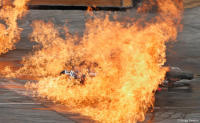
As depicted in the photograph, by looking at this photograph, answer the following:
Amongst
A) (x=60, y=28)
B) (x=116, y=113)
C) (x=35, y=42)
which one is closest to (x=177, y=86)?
(x=116, y=113)

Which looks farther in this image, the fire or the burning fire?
the fire

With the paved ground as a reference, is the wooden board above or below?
above

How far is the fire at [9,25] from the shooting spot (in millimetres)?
21859

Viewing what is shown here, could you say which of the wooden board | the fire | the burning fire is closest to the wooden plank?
the wooden board

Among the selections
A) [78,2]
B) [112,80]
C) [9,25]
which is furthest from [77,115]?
[9,25]

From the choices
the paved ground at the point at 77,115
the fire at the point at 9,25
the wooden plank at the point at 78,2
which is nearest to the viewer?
the paved ground at the point at 77,115

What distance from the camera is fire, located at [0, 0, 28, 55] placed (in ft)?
71.7

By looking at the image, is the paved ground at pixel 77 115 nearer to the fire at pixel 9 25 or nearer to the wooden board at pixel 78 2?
the fire at pixel 9 25

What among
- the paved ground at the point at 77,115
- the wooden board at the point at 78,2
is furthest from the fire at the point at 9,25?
the wooden board at the point at 78,2

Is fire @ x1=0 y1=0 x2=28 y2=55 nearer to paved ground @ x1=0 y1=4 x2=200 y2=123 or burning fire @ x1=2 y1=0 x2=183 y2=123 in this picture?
paved ground @ x1=0 y1=4 x2=200 y2=123

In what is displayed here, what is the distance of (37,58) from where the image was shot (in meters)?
20.3

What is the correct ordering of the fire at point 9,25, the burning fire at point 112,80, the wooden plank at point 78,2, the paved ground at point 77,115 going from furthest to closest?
the fire at point 9,25 → the wooden plank at point 78,2 → the burning fire at point 112,80 → the paved ground at point 77,115

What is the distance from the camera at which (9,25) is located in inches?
1037

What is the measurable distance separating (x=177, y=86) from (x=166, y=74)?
64 cm
